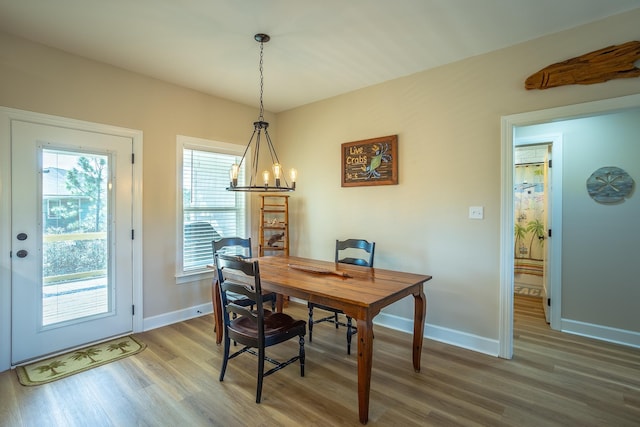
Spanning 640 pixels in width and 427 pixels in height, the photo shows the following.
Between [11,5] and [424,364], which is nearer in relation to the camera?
[11,5]

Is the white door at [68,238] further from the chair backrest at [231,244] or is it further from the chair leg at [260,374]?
the chair leg at [260,374]

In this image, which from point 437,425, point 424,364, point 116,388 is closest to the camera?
point 437,425

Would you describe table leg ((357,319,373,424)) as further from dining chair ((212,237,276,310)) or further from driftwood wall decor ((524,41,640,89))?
driftwood wall decor ((524,41,640,89))

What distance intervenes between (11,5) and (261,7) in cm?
175

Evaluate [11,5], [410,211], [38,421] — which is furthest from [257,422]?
[11,5]

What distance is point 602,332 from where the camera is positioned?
3.18 m

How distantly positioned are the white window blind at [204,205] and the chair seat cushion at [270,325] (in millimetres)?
1664

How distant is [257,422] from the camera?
1.96 meters

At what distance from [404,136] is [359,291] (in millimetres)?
1972

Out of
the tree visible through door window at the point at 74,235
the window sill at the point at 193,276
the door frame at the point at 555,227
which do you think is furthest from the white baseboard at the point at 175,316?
the door frame at the point at 555,227

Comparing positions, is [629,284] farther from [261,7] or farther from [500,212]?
[261,7]

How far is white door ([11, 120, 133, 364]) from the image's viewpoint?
2.63 m

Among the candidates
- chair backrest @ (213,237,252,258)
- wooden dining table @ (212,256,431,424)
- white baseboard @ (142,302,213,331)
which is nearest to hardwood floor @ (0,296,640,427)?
wooden dining table @ (212,256,431,424)

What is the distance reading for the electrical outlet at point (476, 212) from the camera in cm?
292
